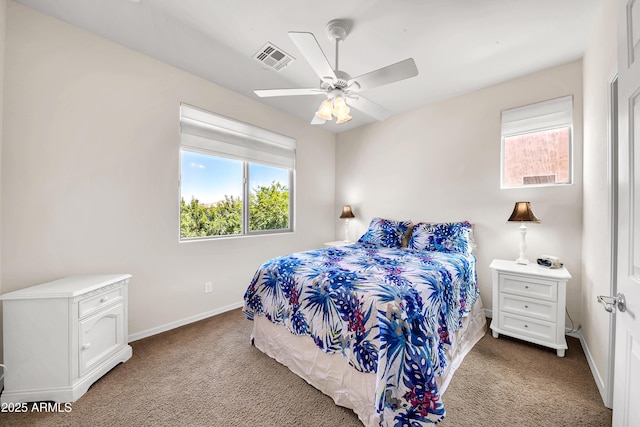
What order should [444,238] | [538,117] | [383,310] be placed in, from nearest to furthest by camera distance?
[383,310] → [538,117] → [444,238]

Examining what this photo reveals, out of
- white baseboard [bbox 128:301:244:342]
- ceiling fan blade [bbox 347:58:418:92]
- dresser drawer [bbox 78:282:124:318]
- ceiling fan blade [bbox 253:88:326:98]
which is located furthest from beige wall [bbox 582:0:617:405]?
dresser drawer [bbox 78:282:124:318]

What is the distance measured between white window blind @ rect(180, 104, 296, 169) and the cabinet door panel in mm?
1711

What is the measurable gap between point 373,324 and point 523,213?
6.75 ft

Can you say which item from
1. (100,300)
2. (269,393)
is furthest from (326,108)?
(100,300)

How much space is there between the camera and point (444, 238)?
2.77 metres

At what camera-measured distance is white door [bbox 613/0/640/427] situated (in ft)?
2.85

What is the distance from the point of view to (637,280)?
0.87 metres

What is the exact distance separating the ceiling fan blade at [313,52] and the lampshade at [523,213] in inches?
86.2

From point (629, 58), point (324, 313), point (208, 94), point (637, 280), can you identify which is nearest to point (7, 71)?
point (208, 94)

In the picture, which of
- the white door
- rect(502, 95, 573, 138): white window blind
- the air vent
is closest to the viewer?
the white door

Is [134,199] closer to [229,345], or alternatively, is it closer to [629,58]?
[229,345]

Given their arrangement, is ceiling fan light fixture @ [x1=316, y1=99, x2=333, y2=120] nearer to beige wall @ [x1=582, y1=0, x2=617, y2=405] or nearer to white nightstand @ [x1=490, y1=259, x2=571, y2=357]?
beige wall @ [x1=582, y1=0, x2=617, y2=405]

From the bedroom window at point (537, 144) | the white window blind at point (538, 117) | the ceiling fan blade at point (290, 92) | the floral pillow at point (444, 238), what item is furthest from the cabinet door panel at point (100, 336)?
the white window blind at point (538, 117)

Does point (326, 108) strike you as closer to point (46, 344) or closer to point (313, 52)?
point (313, 52)
